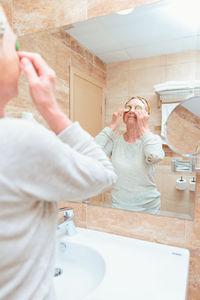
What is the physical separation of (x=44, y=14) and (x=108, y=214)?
3.59ft

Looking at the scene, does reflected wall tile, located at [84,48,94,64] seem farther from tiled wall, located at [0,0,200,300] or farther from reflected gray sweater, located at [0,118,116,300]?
reflected gray sweater, located at [0,118,116,300]

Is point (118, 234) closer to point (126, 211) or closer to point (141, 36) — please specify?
point (126, 211)

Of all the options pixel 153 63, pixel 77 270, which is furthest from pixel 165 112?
pixel 77 270

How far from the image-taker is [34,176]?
32 centimetres

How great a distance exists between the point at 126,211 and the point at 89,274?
0.30m

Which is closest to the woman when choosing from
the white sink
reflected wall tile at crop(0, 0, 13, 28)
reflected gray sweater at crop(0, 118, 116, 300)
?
reflected gray sweater at crop(0, 118, 116, 300)

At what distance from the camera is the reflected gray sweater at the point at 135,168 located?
900mm

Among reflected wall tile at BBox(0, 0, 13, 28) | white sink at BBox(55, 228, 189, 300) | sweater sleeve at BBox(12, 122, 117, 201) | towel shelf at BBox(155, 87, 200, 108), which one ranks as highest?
reflected wall tile at BBox(0, 0, 13, 28)

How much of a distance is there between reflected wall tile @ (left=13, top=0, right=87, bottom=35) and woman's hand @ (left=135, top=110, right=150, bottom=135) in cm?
54

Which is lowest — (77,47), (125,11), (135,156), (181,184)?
(181,184)

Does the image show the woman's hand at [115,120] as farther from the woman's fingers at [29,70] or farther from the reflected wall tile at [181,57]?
the woman's fingers at [29,70]

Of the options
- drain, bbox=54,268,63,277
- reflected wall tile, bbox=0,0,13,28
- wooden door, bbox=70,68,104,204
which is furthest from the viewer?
reflected wall tile, bbox=0,0,13,28

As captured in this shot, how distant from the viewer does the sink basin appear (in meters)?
0.79

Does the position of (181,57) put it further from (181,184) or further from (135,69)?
(181,184)
